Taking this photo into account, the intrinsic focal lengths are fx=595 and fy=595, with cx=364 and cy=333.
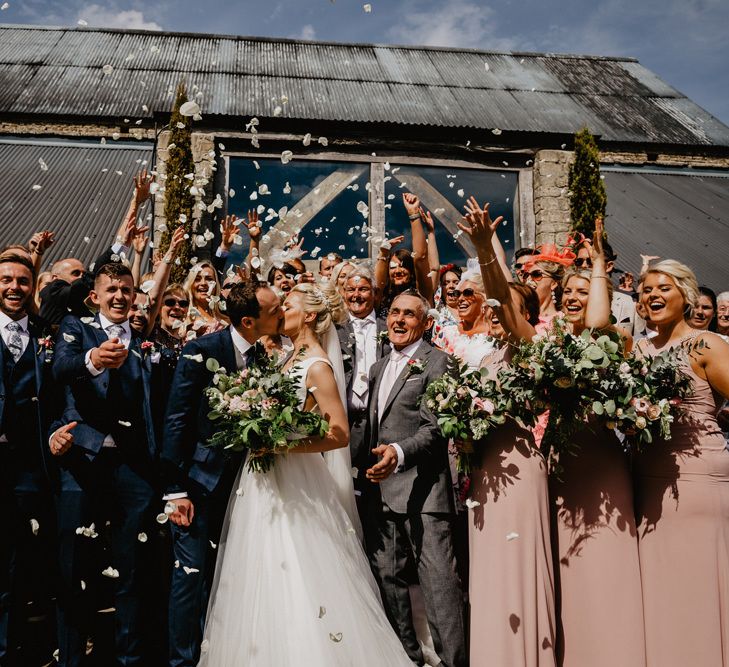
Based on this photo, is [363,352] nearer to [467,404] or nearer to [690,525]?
[467,404]

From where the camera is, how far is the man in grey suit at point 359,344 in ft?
13.6

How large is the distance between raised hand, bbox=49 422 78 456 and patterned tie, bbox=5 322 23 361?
0.61 m

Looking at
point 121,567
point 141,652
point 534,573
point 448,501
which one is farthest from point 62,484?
point 534,573

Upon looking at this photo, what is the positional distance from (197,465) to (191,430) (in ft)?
0.69

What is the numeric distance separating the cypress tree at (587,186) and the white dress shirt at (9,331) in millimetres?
7960

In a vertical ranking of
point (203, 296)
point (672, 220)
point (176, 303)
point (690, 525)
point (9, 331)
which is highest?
point (672, 220)

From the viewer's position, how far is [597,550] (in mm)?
3248

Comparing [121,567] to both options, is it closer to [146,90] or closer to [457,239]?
[457,239]

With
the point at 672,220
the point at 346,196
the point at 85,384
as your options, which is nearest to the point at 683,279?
the point at 85,384

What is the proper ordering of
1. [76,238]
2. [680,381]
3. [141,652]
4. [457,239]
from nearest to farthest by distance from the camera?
[680,381] → [141,652] → [76,238] → [457,239]

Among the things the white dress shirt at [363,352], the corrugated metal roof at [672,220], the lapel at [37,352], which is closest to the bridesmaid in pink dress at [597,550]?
the white dress shirt at [363,352]

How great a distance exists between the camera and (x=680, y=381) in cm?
318

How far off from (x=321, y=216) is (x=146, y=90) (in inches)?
213

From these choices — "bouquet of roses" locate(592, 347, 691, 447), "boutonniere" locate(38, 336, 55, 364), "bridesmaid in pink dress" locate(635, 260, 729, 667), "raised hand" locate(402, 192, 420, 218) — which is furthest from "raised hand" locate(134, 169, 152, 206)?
"bridesmaid in pink dress" locate(635, 260, 729, 667)
